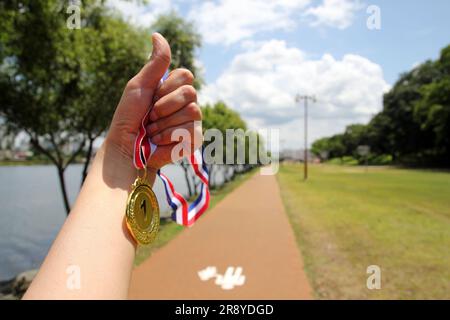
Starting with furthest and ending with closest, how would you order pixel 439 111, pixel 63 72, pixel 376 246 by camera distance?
pixel 439 111 < pixel 376 246 < pixel 63 72

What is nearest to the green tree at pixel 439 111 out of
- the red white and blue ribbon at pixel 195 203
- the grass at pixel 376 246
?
the grass at pixel 376 246

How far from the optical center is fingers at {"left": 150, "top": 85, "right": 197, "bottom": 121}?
4.45 ft

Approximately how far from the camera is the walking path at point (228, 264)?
24.8 ft

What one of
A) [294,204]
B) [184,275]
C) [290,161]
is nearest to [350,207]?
[294,204]

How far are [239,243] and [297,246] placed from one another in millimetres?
1816

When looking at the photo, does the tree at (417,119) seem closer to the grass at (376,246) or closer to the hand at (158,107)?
the grass at (376,246)

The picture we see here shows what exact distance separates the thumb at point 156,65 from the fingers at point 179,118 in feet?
0.43

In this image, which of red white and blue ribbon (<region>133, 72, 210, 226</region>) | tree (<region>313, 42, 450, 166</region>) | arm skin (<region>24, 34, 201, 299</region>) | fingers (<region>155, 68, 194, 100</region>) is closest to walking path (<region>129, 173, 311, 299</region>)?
red white and blue ribbon (<region>133, 72, 210, 226</region>)

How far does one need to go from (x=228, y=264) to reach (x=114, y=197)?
28.4ft

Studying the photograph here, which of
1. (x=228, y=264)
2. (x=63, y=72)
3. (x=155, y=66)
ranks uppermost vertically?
(x=63, y=72)

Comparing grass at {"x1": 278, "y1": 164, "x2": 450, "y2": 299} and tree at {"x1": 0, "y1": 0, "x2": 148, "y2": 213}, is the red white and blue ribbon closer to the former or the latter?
grass at {"x1": 278, "y1": 164, "x2": 450, "y2": 299}

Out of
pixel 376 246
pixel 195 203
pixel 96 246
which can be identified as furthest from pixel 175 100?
pixel 376 246

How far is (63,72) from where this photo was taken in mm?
9953

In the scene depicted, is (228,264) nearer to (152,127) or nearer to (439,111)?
(152,127)
